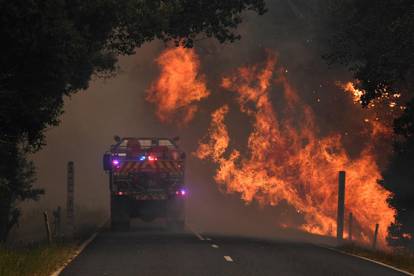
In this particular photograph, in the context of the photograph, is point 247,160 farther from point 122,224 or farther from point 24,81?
point 24,81

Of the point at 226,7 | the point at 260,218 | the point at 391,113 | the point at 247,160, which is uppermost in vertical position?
the point at 226,7

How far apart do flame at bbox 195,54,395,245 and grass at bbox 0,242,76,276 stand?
3626 cm

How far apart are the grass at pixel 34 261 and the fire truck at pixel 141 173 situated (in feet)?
35.7

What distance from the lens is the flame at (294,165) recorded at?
56.4 metres

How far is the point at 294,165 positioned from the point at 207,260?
1526 inches

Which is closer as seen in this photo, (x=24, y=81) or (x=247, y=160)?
(x=24, y=81)

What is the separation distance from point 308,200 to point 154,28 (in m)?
34.3

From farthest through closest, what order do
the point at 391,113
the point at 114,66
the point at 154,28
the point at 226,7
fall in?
the point at 391,113 → the point at 114,66 → the point at 226,7 → the point at 154,28

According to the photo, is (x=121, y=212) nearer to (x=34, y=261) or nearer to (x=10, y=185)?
(x=10, y=185)

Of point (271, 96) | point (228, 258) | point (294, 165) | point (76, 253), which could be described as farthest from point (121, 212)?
point (271, 96)

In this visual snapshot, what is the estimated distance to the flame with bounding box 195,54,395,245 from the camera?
5644 cm

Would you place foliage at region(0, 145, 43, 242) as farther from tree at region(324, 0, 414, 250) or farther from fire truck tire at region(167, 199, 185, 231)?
tree at region(324, 0, 414, 250)

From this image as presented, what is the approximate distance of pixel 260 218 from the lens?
202ft

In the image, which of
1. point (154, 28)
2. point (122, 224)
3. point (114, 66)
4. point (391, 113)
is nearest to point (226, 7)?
point (154, 28)
